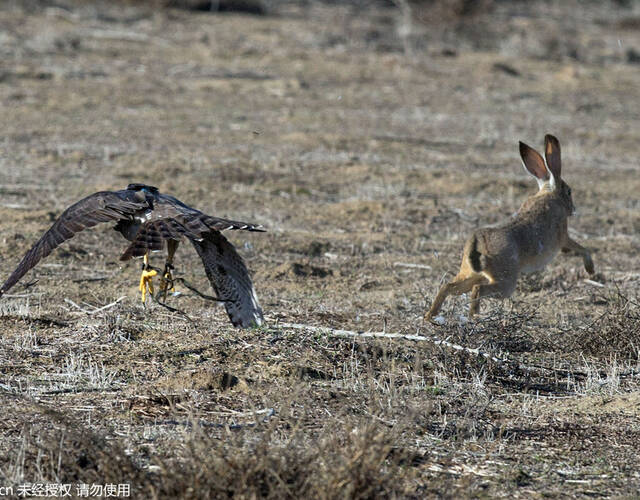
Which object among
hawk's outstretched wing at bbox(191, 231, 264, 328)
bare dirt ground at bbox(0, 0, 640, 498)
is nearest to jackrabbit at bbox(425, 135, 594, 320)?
bare dirt ground at bbox(0, 0, 640, 498)

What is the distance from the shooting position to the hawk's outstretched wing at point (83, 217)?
203 inches

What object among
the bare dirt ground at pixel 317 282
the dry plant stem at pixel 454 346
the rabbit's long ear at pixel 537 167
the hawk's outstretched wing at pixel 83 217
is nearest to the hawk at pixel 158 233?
the hawk's outstretched wing at pixel 83 217

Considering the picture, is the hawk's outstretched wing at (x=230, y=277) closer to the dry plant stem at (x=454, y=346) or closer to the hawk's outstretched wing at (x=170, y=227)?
the hawk's outstretched wing at (x=170, y=227)

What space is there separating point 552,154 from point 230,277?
3.59m

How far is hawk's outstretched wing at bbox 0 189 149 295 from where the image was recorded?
5.15 metres

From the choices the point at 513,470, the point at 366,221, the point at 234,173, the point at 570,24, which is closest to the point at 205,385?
the point at 513,470

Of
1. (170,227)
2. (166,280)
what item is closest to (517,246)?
(166,280)

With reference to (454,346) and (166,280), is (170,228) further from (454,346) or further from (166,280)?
(454,346)

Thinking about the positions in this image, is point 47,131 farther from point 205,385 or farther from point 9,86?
point 205,385

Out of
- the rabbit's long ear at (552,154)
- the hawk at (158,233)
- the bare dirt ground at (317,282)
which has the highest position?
the rabbit's long ear at (552,154)

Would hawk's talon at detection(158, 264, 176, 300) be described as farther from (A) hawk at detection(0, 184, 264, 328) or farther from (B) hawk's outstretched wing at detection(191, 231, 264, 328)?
(B) hawk's outstretched wing at detection(191, 231, 264, 328)

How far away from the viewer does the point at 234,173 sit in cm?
1228

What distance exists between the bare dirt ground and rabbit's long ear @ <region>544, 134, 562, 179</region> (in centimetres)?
91

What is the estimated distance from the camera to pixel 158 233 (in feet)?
16.7
